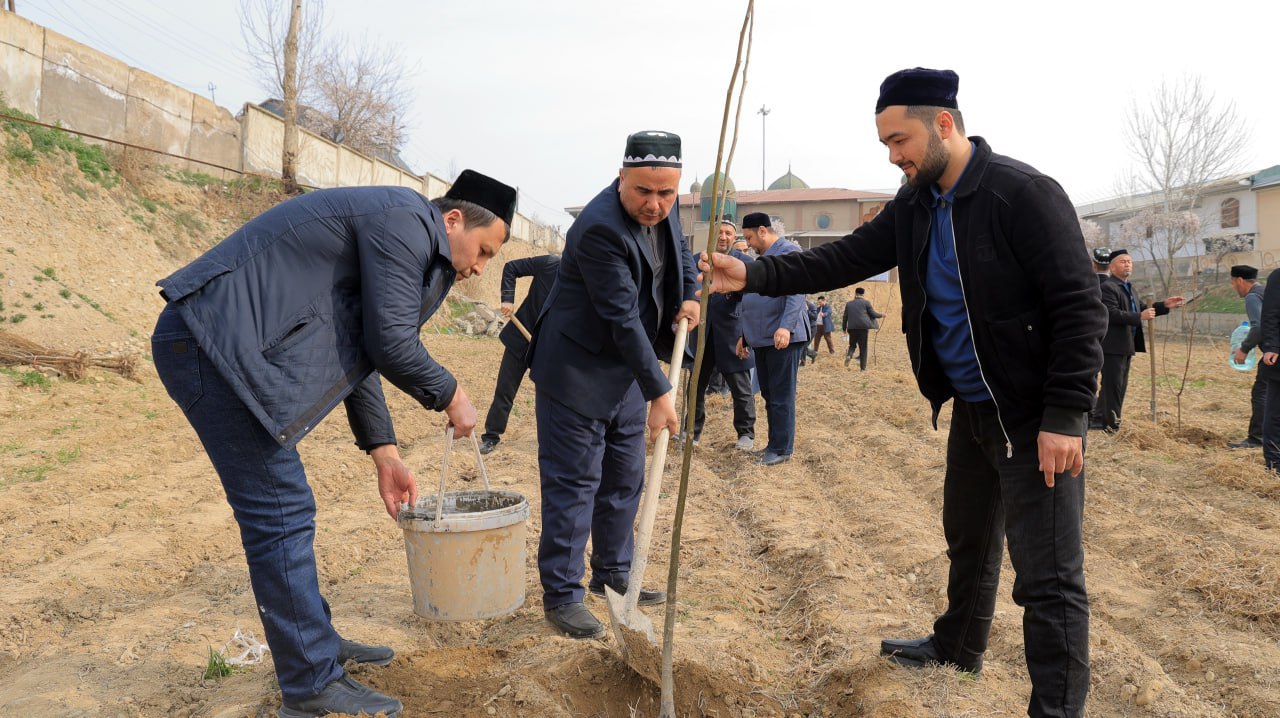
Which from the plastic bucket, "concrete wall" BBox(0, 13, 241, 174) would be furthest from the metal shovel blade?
"concrete wall" BBox(0, 13, 241, 174)

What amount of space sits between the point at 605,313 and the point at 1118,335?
724 centimetres

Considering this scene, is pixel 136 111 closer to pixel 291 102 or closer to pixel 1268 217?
pixel 291 102

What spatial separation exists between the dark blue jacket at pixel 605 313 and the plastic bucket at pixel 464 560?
0.56m

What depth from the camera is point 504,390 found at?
22.9 feet

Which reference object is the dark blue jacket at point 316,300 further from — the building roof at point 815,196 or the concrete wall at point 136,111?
the building roof at point 815,196

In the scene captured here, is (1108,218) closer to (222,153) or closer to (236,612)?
(222,153)

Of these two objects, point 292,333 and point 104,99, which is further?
point 104,99

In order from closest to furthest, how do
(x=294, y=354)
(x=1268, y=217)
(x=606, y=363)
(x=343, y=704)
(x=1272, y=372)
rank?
(x=294, y=354)
(x=343, y=704)
(x=606, y=363)
(x=1272, y=372)
(x=1268, y=217)

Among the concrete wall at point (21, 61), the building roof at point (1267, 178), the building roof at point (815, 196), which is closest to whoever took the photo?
the concrete wall at point (21, 61)

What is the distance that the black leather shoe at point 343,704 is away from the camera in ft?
8.32

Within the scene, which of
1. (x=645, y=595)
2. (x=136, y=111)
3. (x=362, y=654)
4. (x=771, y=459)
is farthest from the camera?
(x=136, y=111)

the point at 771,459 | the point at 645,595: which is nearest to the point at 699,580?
the point at 645,595

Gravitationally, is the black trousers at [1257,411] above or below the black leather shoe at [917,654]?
above

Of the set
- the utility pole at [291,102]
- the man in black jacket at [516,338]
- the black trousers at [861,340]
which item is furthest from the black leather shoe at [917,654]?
the utility pole at [291,102]
